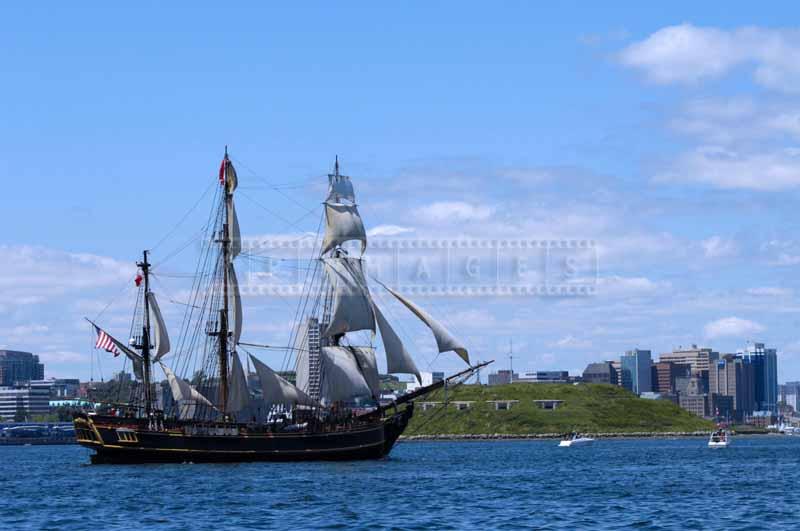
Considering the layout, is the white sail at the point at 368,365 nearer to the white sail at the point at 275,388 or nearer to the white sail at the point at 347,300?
the white sail at the point at 347,300

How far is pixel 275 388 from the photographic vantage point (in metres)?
128

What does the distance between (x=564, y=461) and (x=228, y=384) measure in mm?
43246

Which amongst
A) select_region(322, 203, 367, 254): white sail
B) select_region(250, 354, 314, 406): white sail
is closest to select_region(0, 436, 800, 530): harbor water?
select_region(250, 354, 314, 406): white sail

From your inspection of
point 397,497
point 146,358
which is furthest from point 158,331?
point 397,497

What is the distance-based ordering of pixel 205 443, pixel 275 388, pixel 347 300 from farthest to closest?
1. pixel 347 300
2. pixel 275 388
3. pixel 205 443

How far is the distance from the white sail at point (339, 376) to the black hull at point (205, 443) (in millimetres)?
3472

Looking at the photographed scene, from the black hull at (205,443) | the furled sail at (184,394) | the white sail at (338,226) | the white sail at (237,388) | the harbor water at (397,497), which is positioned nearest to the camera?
the harbor water at (397,497)

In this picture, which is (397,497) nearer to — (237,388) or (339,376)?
(339,376)

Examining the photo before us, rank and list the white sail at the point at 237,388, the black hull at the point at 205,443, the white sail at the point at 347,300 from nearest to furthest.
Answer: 1. the black hull at the point at 205,443
2. the white sail at the point at 237,388
3. the white sail at the point at 347,300

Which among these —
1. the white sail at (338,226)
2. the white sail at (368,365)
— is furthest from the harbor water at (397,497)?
the white sail at (338,226)

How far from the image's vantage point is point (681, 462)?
14588cm

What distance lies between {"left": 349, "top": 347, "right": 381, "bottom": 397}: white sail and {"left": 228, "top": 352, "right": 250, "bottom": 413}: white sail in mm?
11064

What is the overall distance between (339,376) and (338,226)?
1565cm

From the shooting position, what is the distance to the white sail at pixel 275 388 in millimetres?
127688
